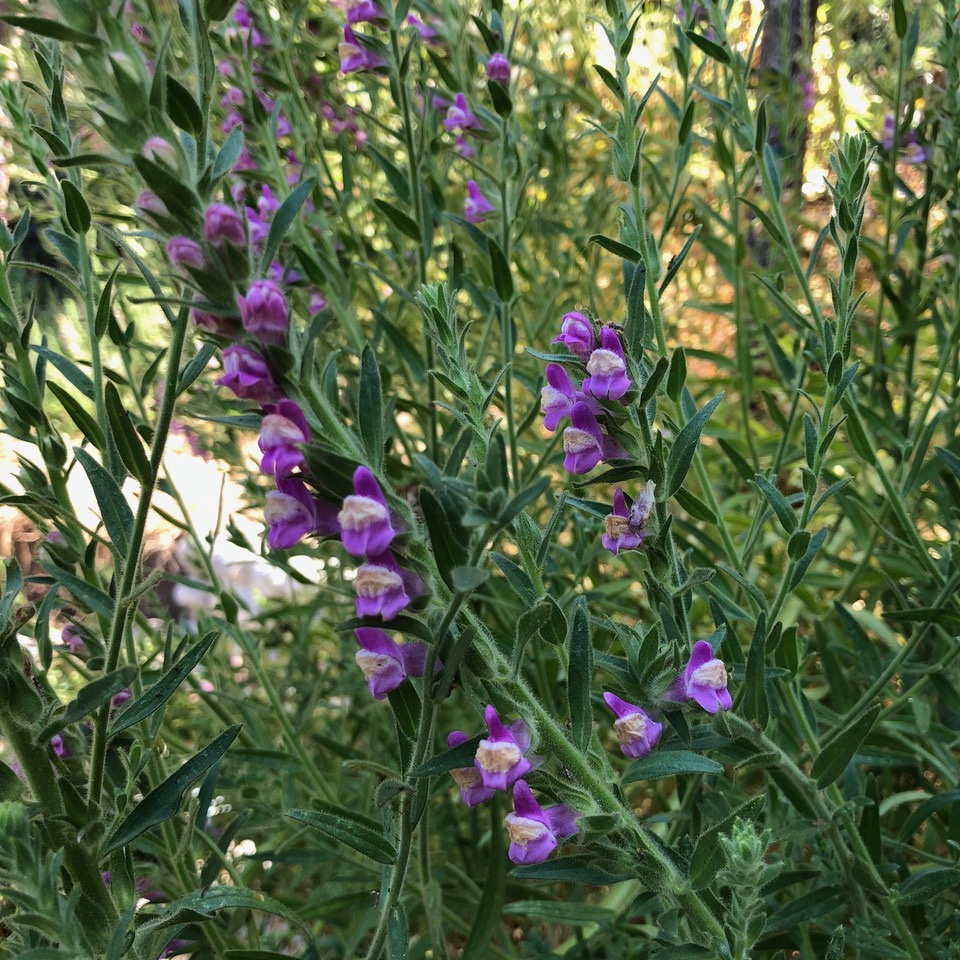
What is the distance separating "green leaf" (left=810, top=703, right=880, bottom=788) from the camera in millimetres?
825

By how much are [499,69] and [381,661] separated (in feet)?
3.21

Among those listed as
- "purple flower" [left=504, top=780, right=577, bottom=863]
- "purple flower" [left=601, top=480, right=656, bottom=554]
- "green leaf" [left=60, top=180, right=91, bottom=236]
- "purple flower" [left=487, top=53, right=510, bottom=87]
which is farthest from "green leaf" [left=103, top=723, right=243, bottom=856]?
"purple flower" [left=487, top=53, right=510, bottom=87]

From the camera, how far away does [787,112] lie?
1.91 meters

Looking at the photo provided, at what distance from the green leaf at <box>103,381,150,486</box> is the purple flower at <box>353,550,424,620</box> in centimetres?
21

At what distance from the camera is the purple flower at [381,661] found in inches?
25.2

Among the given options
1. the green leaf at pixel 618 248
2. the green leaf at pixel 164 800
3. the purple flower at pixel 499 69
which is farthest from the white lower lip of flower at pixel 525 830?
the purple flower at pixel 499 69

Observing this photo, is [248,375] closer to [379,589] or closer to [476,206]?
[379,589]

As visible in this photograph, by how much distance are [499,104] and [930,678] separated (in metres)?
1.00

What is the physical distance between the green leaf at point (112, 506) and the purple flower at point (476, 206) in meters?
0.89

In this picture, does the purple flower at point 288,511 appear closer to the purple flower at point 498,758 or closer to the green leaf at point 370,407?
the green leaf at point 370,407

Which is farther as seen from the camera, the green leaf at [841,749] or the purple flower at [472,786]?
the green leaf at [841,749]

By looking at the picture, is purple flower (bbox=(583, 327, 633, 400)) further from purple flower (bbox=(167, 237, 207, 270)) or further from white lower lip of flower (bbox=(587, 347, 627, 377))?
purple flower (bbox=(167, 237, 207, 270))

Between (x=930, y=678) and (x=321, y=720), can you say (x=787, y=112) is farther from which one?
(x=321, y=720)

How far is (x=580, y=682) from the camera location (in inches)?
25.8
